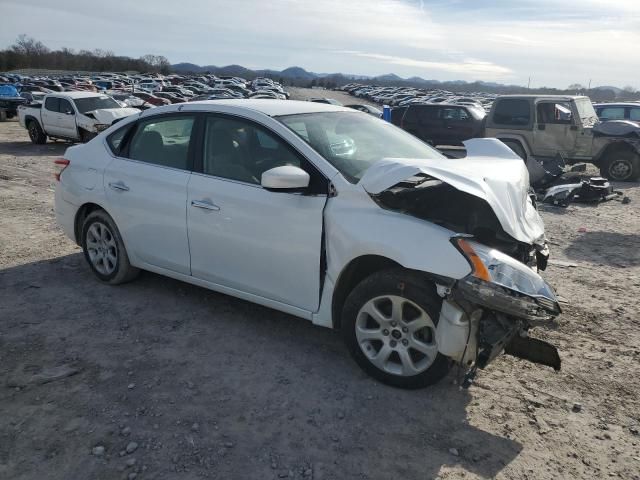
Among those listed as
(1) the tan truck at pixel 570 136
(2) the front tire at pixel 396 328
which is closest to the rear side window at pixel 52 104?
(1) the tan truck at pixel 570 136

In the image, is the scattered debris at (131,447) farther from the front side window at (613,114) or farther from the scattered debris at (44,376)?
the front side window at (613,114)

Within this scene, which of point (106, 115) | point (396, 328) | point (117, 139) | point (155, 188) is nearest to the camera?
point (396, 328)

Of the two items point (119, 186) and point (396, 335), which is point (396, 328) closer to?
point (396, 335)

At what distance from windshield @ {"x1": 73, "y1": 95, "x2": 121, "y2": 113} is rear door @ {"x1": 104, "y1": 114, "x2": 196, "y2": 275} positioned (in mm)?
12799

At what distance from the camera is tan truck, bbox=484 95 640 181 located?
12.1 meters

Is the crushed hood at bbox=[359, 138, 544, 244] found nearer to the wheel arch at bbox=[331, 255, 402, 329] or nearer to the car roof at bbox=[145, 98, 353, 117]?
the wheel arch at bbox=[331, 255, 402, 329]

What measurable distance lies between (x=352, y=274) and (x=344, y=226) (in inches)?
13.6

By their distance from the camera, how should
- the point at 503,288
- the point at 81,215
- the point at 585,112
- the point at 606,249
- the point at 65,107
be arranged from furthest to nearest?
the point at 65,107 → the point at 585,112 → the point at 606,249 → the point at 81,215 → the point at 503,288

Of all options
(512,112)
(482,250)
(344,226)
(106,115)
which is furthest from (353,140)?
(106,115)

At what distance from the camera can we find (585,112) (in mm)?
12703

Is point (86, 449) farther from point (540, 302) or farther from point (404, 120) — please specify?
point (404, 120)

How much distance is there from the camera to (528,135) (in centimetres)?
1253

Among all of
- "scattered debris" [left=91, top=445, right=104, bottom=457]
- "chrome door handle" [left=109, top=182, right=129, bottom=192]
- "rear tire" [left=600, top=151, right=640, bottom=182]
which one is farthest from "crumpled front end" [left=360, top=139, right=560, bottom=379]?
"rear tire" [left=600, top=151, right=640, bottom=182]

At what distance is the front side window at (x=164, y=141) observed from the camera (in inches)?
170
